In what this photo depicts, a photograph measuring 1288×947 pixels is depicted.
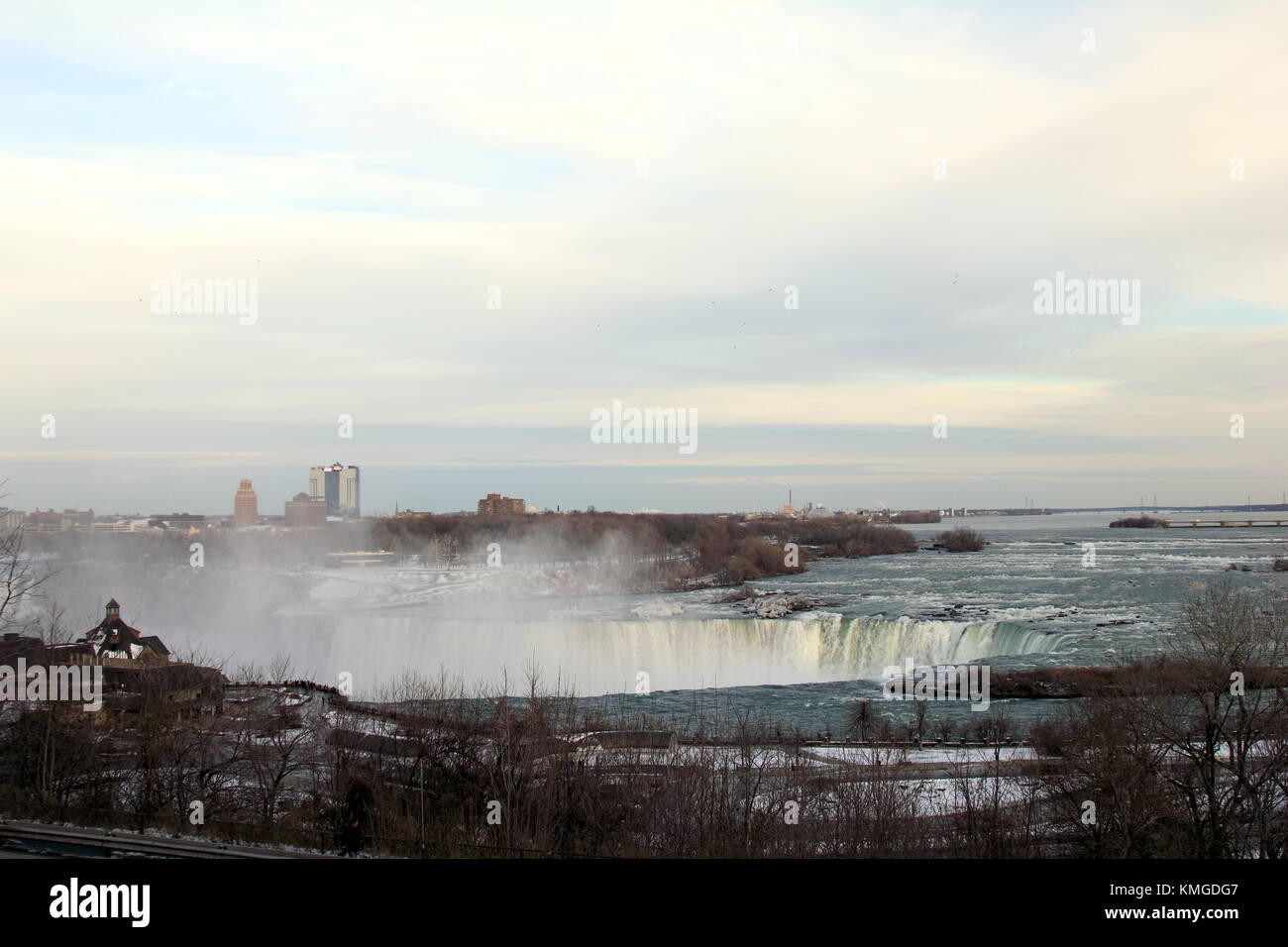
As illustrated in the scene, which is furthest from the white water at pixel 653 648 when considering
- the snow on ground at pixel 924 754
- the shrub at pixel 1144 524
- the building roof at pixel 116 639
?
the shrub at pixel 1144 524

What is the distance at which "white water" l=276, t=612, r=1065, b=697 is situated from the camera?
1377 inches

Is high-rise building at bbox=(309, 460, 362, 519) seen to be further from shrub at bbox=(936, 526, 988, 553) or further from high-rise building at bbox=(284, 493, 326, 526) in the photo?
shrub at bbox=(936, 526, 988, 553)

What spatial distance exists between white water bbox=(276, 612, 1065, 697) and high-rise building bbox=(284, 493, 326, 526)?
30.3 meters

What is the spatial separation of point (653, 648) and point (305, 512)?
157 ft

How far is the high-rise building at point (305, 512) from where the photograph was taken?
74938mm

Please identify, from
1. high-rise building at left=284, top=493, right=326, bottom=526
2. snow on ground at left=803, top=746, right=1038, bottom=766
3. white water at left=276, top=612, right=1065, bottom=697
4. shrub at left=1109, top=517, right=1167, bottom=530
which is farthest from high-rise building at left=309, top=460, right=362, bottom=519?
shrub at left=1109, top=517, right=1167, bottom=530

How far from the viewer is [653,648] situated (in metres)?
38.9

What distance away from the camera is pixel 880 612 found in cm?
4116

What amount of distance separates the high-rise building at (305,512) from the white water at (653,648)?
99.4ft

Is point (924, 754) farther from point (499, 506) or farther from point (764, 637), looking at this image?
point (499, 506)

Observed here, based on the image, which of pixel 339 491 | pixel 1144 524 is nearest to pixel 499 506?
pixel 339 491

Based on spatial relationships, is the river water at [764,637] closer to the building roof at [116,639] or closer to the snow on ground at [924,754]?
the snow on ground at [924,754]
